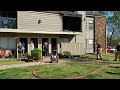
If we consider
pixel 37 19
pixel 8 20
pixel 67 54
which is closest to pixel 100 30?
pixel 67 54

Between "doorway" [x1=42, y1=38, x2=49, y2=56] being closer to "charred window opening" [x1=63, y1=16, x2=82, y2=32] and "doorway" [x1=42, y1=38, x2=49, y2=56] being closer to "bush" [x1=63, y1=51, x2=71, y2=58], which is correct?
"bush" [x1=63, y1=51, x2=71, y2=58]

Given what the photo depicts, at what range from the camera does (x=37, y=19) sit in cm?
3572

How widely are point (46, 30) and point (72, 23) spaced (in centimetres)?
579

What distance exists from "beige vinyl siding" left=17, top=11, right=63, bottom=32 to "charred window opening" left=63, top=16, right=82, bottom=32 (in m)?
1.53

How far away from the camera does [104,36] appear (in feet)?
153

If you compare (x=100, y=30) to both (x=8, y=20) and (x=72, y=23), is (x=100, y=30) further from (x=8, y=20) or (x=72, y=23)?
(x=8, y=20)

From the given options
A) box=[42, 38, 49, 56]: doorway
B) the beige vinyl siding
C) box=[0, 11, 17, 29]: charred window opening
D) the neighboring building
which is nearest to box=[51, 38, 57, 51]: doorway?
the neighboring building

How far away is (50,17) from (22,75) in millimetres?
19178

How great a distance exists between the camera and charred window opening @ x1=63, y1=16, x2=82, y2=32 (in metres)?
39.8

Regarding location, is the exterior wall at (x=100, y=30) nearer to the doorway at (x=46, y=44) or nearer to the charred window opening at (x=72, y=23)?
the charred window opening at (x=72, y=23)

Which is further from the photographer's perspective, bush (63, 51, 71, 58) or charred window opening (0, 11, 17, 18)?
bush (63, 51, 71, 58)

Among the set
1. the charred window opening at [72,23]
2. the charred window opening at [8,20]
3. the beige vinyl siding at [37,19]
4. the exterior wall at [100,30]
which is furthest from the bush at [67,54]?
the exterior wall at [100,30]
